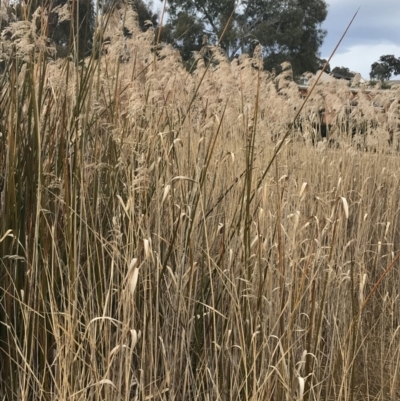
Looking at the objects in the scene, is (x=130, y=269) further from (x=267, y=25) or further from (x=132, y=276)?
(x=267, y=25)

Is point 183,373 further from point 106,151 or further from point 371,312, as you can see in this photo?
point 371,312

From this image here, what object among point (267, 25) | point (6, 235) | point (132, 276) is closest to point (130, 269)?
point (132, 276)

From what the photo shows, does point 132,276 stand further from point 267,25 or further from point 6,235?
point 267,25

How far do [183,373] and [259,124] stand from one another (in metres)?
1.45

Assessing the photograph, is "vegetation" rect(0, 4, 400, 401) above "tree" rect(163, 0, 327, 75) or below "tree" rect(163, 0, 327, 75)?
below

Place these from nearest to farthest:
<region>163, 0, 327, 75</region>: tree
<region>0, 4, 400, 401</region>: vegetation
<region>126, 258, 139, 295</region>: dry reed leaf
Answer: <region>126, 258, 139, 295</region>: dry reed leaf < <region>0, 4, 400, 401</region>: vegetation < <region>163, 0, 327, 75</region>: tree

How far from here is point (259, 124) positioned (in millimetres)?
2574

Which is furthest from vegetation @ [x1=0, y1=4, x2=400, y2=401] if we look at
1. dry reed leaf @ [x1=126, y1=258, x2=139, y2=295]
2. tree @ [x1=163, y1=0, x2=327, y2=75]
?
tree @ [x1=163, y1=0, x2=327, y2=75]

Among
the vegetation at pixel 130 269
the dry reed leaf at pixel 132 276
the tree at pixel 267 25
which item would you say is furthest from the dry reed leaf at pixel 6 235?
the tree at pixel 267 25

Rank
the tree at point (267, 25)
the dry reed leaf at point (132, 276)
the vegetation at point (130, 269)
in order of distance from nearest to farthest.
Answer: the dry reed leaf at point (132, 276) < the vegetation at point (130, 269) < the tree at point (267, 25)

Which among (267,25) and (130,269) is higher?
(267,25)

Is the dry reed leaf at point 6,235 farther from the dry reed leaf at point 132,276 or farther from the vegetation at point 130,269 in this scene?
the dry reed leaf at point 132,276

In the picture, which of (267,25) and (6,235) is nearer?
(6,235)

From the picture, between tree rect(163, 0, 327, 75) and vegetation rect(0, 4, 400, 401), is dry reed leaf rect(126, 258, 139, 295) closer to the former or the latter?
vegetation rect(0, 4, 400, 401)
